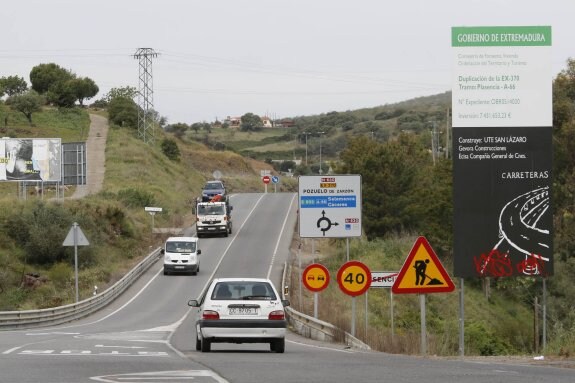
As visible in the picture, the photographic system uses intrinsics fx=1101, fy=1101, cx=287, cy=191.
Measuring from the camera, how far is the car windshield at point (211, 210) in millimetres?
73688

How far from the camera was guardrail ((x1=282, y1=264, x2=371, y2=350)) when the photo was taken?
85.2 feet

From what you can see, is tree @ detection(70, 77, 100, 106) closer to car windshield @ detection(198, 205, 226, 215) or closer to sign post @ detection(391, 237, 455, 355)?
car windshield @ detection(198, 205, 226, 215)

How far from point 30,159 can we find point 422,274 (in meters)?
56.6

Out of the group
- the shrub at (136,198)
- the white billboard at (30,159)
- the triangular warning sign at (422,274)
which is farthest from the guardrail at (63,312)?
the shrub at (136,198)

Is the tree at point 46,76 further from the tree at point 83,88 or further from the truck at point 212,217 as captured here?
the truck at point 212,217

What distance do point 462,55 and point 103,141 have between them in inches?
3997

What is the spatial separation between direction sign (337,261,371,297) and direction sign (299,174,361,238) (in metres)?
5.92

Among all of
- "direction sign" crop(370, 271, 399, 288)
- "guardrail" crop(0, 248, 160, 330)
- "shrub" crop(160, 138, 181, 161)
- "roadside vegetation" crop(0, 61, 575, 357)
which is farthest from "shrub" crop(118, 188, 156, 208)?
"direction sign" crop(370, 271, 399, 288)

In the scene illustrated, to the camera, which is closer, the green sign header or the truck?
the green sign header

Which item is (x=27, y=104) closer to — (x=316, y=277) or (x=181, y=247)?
(x=181, y=247)

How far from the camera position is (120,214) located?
74.3 metres

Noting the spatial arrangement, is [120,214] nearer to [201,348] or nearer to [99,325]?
[99,325]

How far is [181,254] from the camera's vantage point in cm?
5988

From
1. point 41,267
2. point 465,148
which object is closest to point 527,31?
point 465,148
